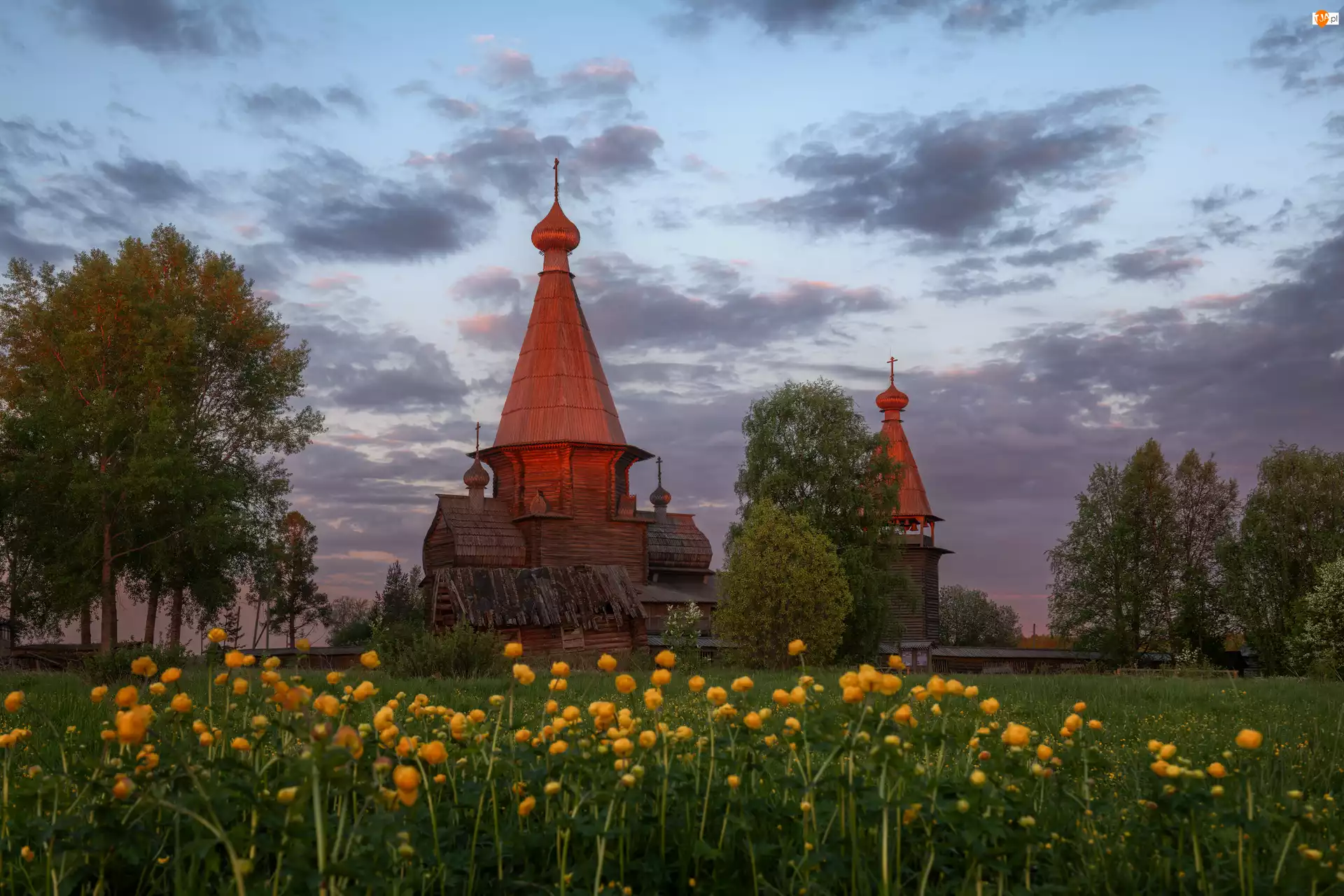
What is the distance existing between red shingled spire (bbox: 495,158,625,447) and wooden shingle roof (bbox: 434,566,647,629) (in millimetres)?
7395

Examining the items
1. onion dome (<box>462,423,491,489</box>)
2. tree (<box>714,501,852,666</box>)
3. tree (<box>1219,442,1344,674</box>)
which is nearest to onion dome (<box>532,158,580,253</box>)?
onion dome (<box>462,423,491,489</box>)

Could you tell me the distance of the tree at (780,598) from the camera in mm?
28797

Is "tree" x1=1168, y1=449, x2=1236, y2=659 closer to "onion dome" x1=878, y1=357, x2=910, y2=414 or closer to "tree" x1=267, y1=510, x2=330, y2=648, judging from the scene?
"onion dome" x1=878, y1=357, x2=910, y2=414

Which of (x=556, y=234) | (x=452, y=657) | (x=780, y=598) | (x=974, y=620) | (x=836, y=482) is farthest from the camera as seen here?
(x=974, y=620)

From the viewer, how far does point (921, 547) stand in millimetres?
51781

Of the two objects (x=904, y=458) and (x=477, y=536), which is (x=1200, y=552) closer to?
(x=904, y=458)

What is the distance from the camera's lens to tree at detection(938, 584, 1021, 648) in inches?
2938

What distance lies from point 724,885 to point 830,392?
32657 mm

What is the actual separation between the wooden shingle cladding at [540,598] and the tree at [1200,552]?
77.4ft

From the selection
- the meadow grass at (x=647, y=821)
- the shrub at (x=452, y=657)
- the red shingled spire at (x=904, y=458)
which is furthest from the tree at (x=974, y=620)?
the meadow grass at (x=647, y=821)

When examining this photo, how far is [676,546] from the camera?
5322 centimetres

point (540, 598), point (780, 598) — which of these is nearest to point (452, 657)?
point (780, 598)

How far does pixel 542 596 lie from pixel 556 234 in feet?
58.3

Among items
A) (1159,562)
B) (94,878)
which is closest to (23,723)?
(94,878)
